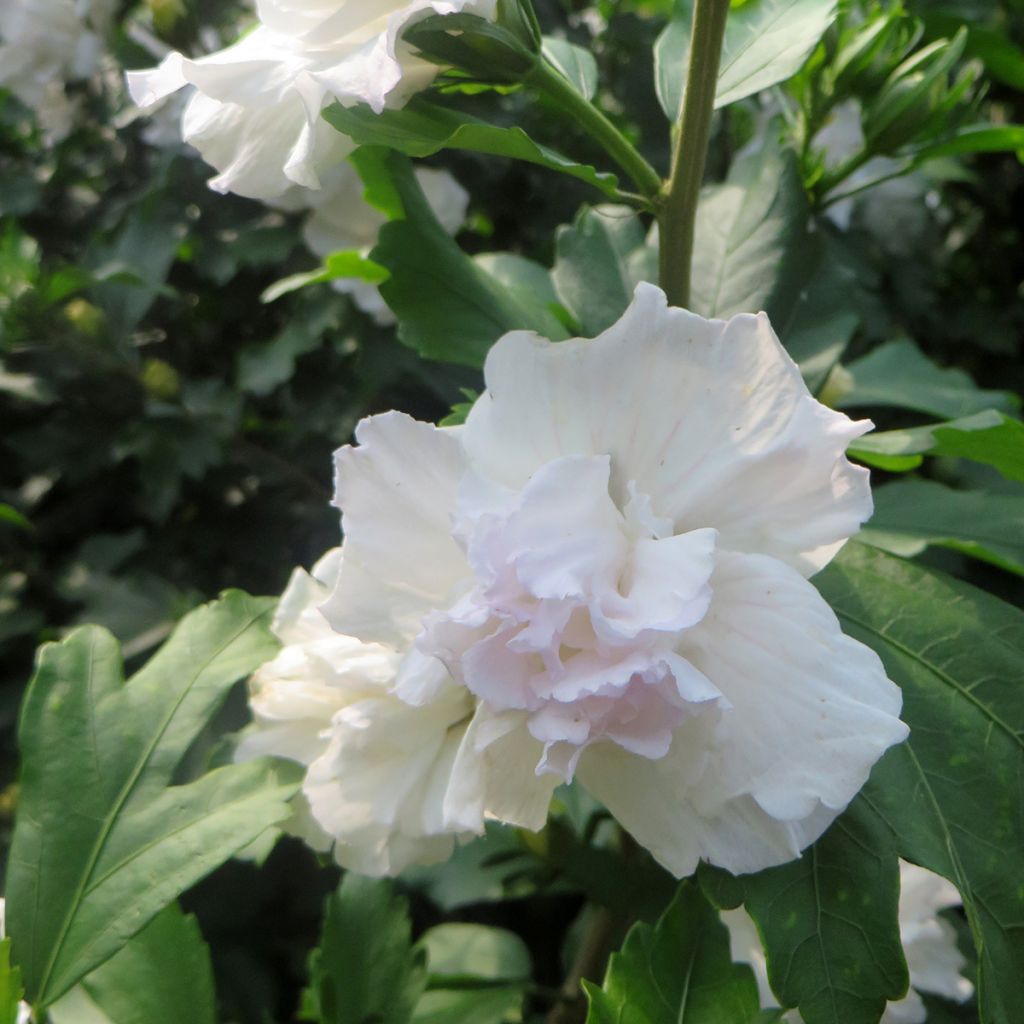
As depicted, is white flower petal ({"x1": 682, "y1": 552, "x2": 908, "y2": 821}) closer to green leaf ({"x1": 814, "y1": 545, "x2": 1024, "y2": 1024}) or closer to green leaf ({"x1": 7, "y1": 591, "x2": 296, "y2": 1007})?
green leaf ({"x1": 814, "y1": 545, "x2": 1024, "y2": 1024})

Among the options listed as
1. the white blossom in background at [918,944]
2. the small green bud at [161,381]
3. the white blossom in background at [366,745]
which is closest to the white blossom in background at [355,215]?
the small green bud at [161,381]

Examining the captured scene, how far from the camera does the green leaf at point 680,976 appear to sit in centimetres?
59

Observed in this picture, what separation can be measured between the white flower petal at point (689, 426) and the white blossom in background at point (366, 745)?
16cm

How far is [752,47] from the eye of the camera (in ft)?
2.32

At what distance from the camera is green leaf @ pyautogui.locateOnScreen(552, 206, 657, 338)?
81 centimetres

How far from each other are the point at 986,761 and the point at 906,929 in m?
0.25

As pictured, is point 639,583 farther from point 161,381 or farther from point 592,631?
point 161,381

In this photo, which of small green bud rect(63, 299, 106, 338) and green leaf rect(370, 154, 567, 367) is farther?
small green bud rect(63, 299, 106, 338)

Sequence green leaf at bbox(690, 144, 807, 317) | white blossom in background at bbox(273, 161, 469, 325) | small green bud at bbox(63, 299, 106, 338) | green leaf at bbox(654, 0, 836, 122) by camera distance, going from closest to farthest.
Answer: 1. green leaf at bbox(654, 0, 836, 122)
2. green leaf at bbox(690, 144, 807, 317)
3. white blossom in background at bbox(273, 161, 469, 325)
4. small green bud at bbox(63, 299, 106, 338)

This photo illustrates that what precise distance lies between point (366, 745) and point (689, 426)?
252mm

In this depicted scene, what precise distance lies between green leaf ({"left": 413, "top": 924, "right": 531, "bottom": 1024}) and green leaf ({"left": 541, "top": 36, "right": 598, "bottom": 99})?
73 centimetres

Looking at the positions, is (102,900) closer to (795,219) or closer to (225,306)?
(795,219)

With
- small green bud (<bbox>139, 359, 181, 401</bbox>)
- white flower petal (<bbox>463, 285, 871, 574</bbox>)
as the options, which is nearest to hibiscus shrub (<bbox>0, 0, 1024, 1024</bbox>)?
white flower petal (<bbox>463, 285, 871, 574</bbox>)

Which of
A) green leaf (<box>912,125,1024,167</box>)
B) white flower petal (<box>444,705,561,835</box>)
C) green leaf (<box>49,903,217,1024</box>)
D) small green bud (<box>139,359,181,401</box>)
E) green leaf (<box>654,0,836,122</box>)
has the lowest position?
small green bud (<box>139,359,181,401</box>)
